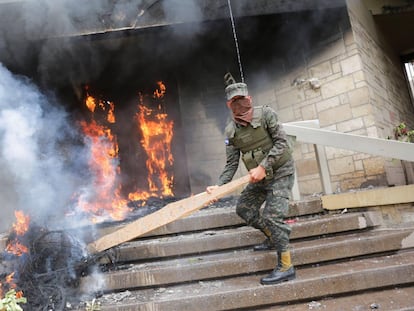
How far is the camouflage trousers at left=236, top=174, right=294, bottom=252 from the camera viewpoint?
379 cm

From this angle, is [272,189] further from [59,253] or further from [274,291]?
[59,253]

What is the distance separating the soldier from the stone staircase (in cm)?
31

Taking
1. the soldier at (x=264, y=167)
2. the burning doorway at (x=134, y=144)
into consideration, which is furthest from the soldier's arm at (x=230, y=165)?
the burning doorway at (x=134, y=144)

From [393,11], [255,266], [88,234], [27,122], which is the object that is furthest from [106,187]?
[393,11]

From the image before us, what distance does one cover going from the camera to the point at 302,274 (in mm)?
3908

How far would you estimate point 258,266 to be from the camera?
4129 millimetres

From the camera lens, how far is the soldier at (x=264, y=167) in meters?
3.78

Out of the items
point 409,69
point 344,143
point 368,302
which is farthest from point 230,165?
point 409,69

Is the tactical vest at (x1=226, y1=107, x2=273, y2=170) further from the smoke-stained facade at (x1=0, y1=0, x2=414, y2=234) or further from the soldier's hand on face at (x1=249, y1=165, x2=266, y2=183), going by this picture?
the smoke-stained facade at (x1=0, y1=0, x2=414, y2=234)

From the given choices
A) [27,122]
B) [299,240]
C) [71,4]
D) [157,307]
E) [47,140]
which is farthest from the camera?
[47,140]

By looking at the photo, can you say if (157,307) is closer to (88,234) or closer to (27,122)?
(88,234)

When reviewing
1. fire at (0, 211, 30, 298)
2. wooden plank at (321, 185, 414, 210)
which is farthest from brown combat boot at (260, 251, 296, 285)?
fire at (0, 211, 30, 298)

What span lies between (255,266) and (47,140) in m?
6.66

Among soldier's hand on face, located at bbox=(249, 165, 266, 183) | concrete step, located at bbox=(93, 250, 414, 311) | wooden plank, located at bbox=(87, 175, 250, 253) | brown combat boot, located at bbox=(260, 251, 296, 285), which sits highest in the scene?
soldier's hand on face, located at bbox=(249, 165, 266, 183)
